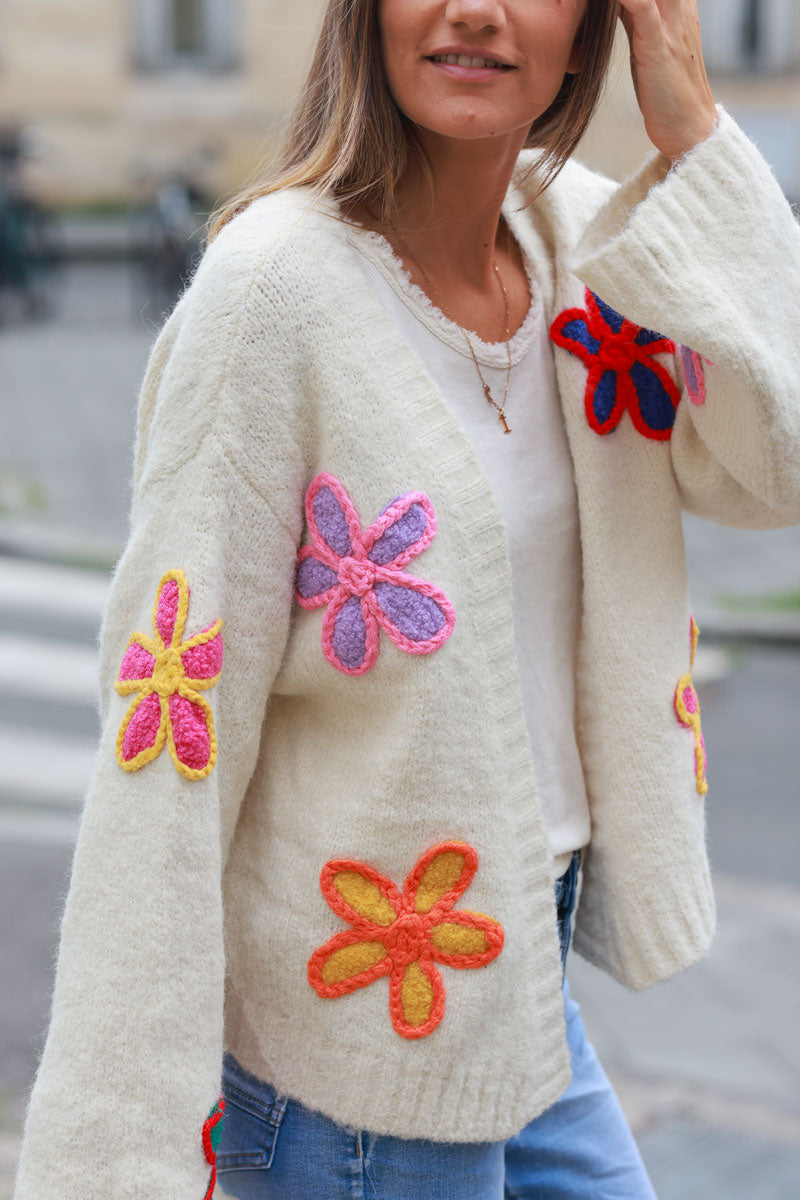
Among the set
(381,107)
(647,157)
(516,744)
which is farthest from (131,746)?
(647,157)

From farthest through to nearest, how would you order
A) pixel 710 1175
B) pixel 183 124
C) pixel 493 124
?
pixel 183 124 < pixel 710 1175 < pixel 493 124

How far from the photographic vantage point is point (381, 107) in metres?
1.64

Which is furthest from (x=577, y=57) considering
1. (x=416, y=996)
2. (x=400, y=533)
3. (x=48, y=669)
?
(x=48, y=669)

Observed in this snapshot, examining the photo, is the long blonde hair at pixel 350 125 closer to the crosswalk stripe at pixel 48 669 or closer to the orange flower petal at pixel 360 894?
the orange flower petal at pixel 360 894

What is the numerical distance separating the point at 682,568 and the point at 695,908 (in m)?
0.40

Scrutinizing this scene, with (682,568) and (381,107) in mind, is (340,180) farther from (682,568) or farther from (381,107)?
(682,568)

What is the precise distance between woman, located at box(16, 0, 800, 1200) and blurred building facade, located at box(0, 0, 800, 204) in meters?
15.4

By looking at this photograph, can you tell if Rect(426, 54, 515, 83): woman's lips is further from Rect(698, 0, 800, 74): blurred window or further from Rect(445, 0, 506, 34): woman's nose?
Rect(698, 0, 800, 74): blurred window

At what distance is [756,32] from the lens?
55.4 feet

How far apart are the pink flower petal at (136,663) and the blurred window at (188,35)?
55.3 feet

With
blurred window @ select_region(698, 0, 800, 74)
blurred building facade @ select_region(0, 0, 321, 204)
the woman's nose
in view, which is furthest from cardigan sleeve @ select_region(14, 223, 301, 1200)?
blurred window @ select_region(698, 0, 800, 74)

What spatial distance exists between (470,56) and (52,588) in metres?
6.00

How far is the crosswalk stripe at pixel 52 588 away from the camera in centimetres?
710

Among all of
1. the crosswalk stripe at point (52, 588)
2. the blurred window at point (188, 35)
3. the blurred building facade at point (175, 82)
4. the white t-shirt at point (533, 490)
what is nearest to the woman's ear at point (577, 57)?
the white t-shirt at point (533, 490)
